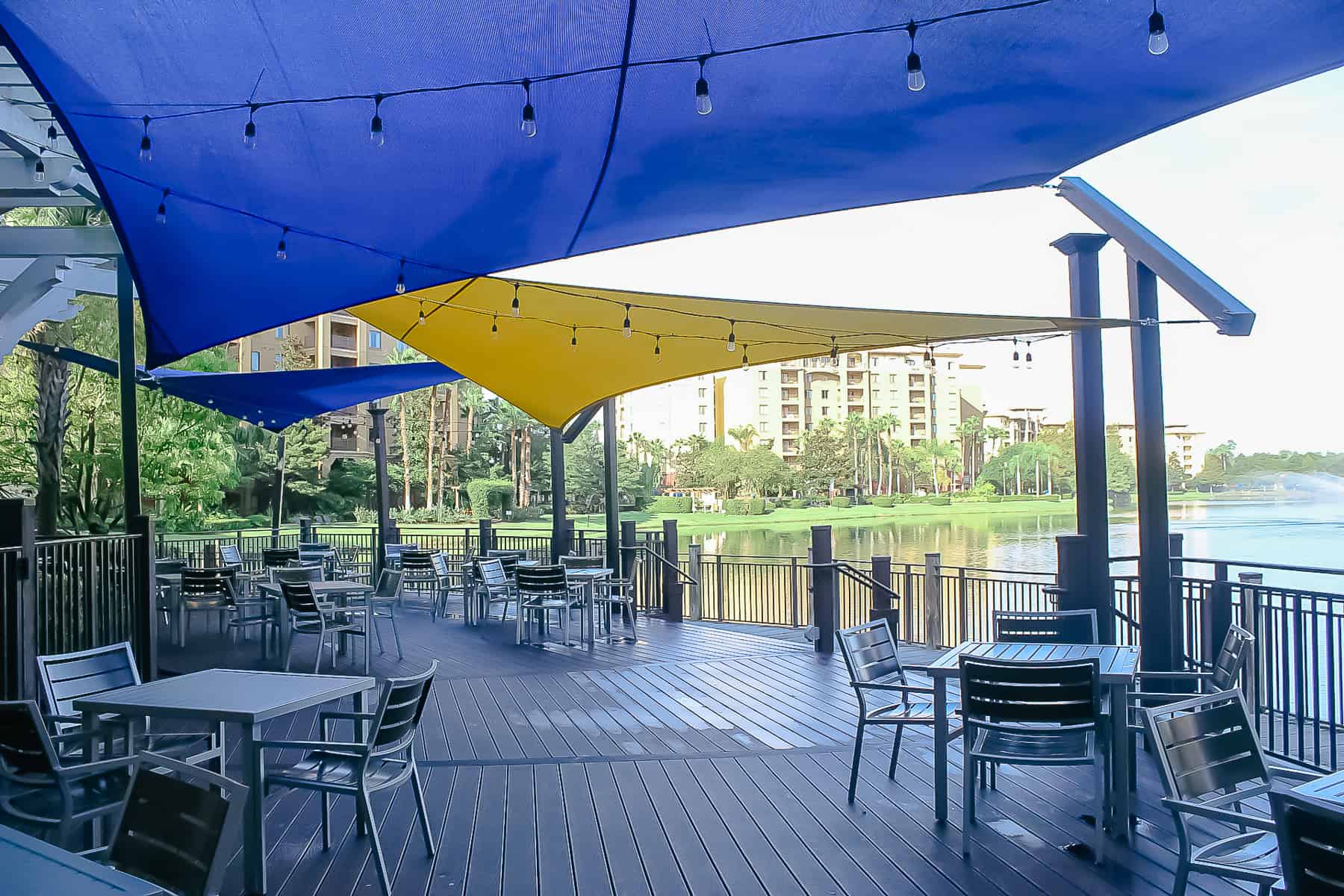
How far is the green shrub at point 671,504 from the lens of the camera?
46.3m

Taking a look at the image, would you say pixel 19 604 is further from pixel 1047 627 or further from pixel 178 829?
pixel 1047 627

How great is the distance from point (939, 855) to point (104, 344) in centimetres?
1882

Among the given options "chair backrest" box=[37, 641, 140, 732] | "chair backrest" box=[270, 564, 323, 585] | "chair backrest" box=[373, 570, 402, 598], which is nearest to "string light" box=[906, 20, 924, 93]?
"chair backrest" box=[37, 641, 140, 732]

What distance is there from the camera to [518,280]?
633cm

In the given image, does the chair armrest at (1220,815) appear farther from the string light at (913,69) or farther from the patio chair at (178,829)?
the patio chair at (178,829)

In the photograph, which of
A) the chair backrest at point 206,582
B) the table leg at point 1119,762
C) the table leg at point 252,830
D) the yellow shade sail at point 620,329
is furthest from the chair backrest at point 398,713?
the chair backrest at point 206,582

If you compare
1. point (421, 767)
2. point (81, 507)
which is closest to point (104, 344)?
point (81, 507)

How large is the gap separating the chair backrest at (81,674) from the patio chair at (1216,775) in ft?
13.1

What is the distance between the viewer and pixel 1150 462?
17.5 feet

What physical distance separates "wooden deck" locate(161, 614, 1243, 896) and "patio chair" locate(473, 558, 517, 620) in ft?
9.63

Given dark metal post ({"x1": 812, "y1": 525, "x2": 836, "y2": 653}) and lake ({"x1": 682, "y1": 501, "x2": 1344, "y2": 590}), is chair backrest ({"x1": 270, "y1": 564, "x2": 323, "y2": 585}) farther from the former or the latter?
lake ({"x1": 682, "y1": 501, "x2": 1344, "y2": 590})

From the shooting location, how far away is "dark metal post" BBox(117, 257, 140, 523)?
23.2ft

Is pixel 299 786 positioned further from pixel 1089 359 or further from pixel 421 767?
pixel 1089 359

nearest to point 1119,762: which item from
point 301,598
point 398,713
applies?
point 398,713
